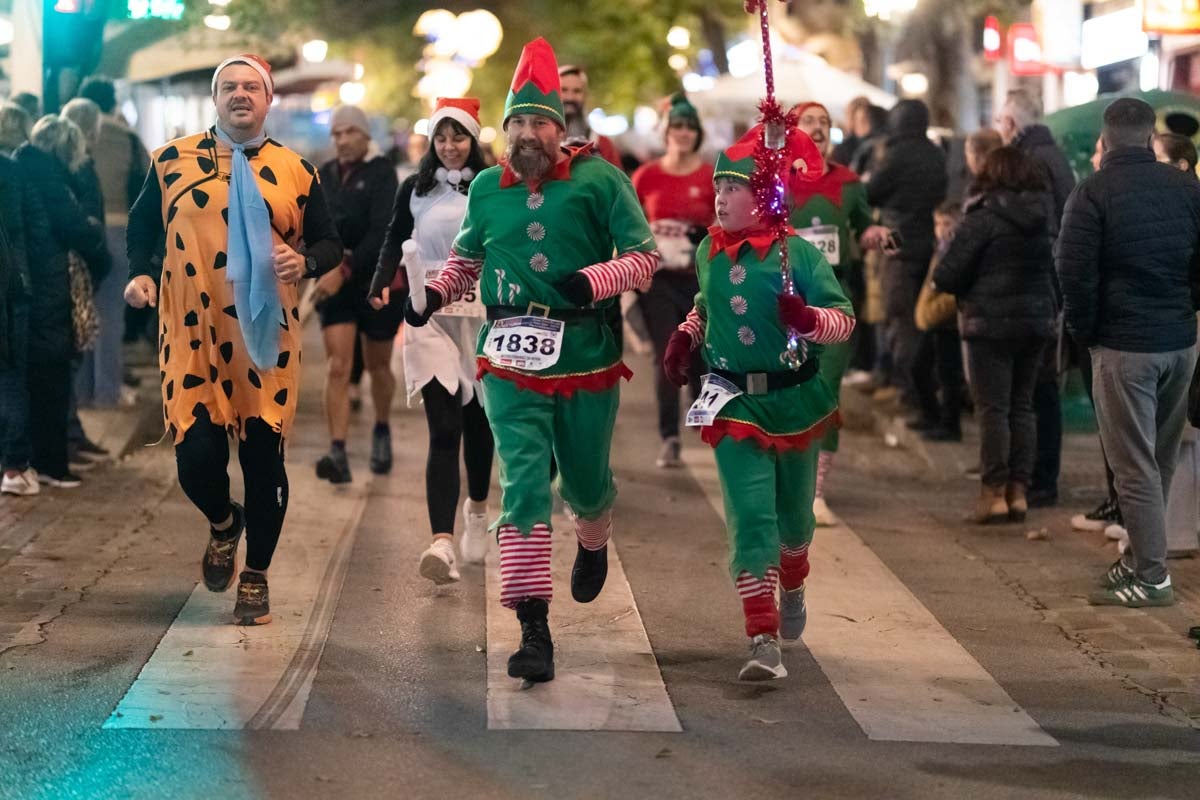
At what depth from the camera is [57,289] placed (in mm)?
10984

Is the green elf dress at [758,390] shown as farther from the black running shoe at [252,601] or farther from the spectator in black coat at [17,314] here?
the spectator in black coat at [17,314]

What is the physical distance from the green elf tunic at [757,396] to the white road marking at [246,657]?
1.64 meters

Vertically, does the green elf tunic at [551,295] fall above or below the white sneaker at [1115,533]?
above

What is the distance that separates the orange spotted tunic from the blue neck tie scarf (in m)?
0.06

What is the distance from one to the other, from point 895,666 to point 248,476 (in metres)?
2.60

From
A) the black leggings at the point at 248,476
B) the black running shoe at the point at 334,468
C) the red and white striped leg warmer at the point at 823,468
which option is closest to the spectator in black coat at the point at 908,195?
the red and white striped leg warmer at the point at 823,468

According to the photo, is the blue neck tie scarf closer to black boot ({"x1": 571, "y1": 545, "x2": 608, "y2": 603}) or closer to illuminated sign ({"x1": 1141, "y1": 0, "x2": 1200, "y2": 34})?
black boot ({"x1": 571, "y1": 545, "x2": 608, "y2": 603})

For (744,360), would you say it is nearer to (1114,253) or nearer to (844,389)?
(1114,253)

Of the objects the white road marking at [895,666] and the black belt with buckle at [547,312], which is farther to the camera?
the black belt with buckle at [547,312]

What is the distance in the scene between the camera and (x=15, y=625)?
7.77m

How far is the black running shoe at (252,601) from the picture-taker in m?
7.83

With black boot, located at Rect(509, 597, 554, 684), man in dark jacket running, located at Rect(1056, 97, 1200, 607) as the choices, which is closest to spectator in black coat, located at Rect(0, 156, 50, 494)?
black boot, located at Rect(509, 597, 554, 684)

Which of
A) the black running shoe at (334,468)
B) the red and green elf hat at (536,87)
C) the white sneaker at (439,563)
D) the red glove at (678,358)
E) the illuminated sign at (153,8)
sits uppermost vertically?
the illuminated sign at (153,8)

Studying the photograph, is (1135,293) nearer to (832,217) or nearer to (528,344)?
(832,217)
